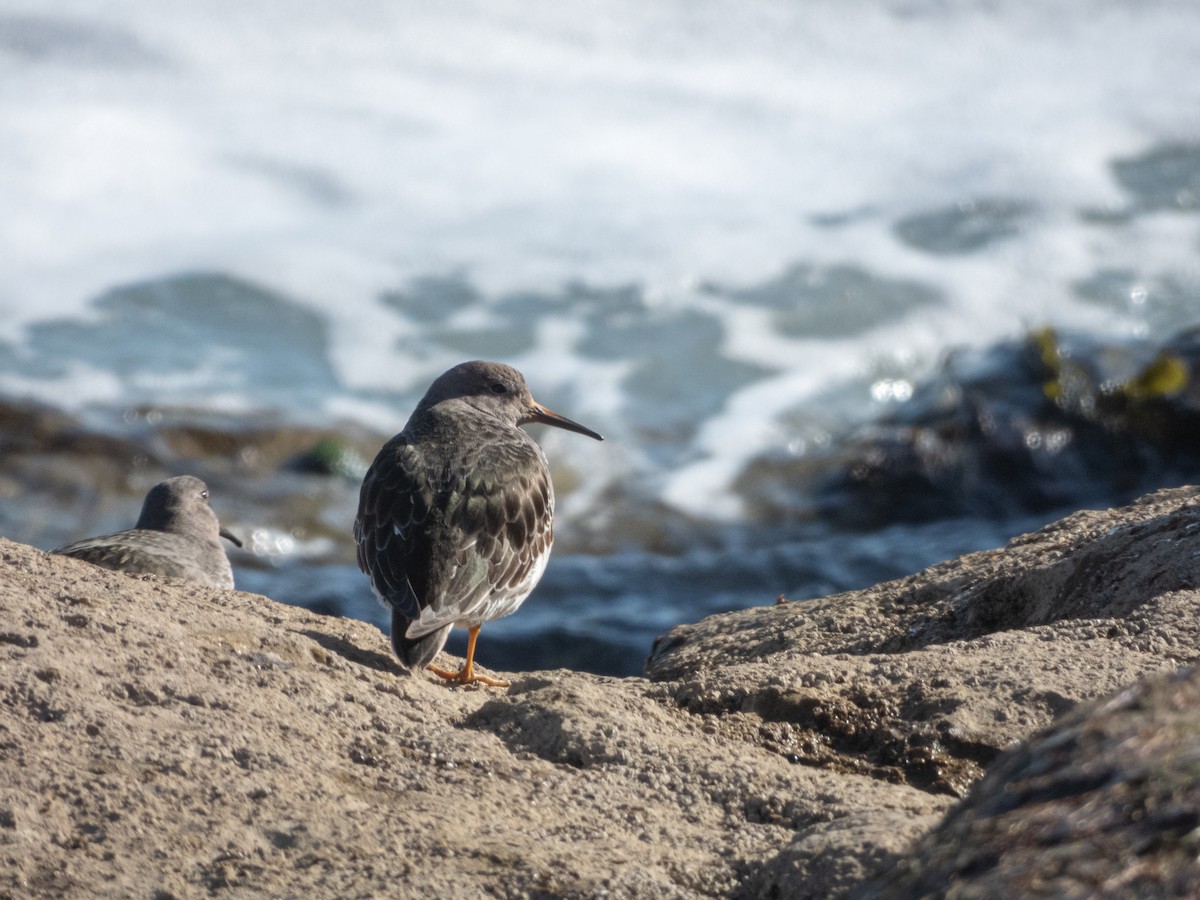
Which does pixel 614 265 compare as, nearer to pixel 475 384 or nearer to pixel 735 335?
pixel 735 335

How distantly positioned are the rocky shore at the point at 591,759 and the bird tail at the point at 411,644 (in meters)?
0.07

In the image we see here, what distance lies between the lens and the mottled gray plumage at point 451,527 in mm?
4871

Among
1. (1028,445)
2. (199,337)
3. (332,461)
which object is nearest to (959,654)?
Result: (1028,445)

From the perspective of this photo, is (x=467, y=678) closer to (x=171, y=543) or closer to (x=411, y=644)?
(x=411, y=644)

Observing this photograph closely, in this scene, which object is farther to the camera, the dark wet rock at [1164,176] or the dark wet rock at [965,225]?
the dark wet rock at [1164,176]

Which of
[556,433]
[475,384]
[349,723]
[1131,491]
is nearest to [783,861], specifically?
[349,723]


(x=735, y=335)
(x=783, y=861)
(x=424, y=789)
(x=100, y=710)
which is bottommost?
(x=783, y=861)

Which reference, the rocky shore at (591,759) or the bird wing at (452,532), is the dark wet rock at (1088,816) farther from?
the bird wing at (452,532)

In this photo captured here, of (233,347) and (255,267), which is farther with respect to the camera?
(255,267)

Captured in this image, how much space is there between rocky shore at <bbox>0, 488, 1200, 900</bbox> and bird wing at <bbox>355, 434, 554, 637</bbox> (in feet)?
0.83

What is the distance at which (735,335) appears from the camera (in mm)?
16719

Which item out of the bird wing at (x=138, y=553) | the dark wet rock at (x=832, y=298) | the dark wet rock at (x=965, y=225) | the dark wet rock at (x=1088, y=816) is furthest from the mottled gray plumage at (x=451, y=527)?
the dark wet rock at (x=965, y=225)

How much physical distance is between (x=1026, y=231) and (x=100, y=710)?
17025 millimetres

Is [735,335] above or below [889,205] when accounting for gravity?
below
